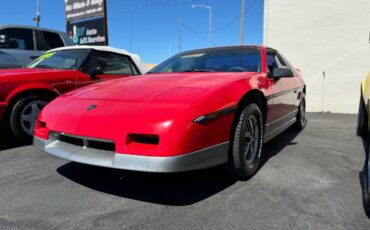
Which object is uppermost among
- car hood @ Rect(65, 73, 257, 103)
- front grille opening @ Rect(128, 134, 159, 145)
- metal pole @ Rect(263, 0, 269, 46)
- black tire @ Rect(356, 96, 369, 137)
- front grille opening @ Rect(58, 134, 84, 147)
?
metal pole @ Rect(263, 0, 269, 46)

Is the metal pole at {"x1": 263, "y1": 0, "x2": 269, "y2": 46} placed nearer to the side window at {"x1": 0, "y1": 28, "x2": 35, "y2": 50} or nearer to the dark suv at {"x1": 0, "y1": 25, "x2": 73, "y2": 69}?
the dark suv at {"x1": 0, "y1": 25, "x2": 73, "y2": 69}

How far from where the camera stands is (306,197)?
2539mm

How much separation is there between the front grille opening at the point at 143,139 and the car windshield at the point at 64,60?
3030 mm

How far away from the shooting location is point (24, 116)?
165 inches

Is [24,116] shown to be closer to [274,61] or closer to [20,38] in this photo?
[274,61]

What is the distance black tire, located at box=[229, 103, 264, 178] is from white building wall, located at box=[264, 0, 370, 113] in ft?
21.7

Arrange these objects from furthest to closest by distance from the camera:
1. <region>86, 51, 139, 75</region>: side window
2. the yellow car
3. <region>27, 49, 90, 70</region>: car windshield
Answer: <region>86, 51, 139, 75</region>: side window < <region>27, 49, 90, 70</region>: car windshield < the yellow car

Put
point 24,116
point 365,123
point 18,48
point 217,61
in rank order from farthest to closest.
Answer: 1. point 18,48
2. point 365,123
3. point 24,116
4. point 217,61

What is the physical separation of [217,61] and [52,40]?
17.5 ft

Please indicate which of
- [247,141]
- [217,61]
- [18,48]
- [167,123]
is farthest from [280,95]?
[18,48]

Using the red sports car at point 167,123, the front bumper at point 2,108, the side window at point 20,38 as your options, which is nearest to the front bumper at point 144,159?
the red sports car at point 167,123

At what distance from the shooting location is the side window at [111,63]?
5184 mm

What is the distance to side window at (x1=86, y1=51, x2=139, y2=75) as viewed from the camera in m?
5.18

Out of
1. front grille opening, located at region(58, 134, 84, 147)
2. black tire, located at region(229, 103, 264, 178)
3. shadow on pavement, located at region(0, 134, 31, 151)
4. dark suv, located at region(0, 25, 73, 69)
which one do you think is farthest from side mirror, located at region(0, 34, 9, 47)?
black tire, located at region(229, 103, 264, 178)
